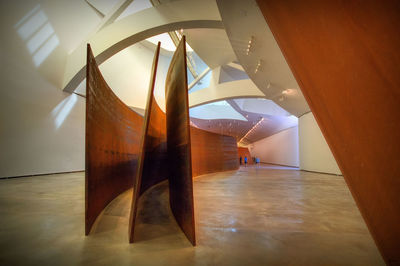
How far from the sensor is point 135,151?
428cm

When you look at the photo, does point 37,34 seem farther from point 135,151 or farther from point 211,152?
point 211,152

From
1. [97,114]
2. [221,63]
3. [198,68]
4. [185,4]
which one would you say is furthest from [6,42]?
[198,68]

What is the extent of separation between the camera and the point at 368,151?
96 centimetres

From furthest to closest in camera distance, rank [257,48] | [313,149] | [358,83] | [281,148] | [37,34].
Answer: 1. [281,148]
2. [313,149]
3. [37,34]
4. [257,48]
5. [358,83]

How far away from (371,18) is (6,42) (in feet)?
29.7

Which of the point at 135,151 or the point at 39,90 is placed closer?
the point at 135,151

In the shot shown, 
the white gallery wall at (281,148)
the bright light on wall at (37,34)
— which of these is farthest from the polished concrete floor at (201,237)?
the white gallery wall at (281,148)

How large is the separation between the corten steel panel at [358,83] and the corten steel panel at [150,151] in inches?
57.6

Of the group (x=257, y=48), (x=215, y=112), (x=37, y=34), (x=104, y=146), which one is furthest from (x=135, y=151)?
(x=215, y=112)

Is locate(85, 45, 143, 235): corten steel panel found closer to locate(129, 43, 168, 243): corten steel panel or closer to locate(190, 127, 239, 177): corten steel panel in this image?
locate(129, 43, 168, 243): corten steel panel

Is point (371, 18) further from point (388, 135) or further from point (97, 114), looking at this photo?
point (97, 114)

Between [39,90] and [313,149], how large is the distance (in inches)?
478

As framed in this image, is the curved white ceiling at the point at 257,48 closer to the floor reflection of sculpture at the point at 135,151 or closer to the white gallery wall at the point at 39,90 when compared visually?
the floor reflection of sculpture at the point at 135,151

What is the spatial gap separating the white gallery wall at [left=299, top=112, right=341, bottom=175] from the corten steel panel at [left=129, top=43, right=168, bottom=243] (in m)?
7.01
